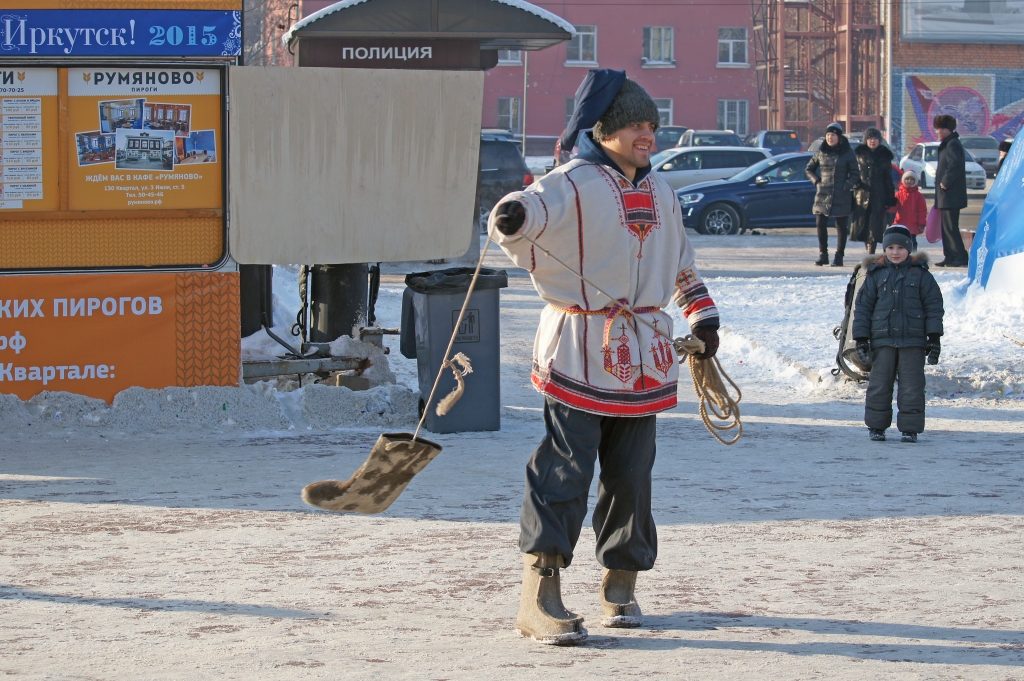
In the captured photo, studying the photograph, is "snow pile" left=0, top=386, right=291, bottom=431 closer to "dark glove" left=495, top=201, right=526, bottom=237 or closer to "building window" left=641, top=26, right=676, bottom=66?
"dark glove" left=495, top=201, right=526, bottom=237

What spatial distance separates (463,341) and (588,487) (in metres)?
3.78

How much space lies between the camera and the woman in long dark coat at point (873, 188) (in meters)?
16.5

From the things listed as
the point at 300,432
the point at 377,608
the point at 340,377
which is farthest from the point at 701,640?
the point at 340,377

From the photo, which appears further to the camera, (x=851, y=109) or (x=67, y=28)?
(x=851, y=109)

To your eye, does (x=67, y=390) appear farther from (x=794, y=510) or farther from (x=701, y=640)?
(x=701, y=640)

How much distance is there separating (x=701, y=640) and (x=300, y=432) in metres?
4.14

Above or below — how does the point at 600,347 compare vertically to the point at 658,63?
below

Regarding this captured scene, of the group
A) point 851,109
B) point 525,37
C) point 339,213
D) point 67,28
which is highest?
point 851,109

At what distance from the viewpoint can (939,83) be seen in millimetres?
46531

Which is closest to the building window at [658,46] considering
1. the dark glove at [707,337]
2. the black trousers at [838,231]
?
the black trousers at [838,231]

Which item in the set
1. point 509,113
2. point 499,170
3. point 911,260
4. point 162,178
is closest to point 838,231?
point 499,170

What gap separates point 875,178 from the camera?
16.7m

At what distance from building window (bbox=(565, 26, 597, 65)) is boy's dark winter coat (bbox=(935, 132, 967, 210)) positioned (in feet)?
119

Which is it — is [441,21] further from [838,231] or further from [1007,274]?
[838,231]
